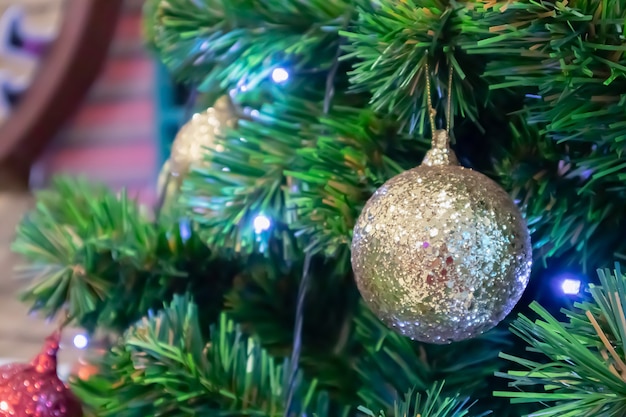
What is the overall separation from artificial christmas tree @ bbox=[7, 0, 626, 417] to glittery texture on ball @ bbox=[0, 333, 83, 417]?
0.08ft

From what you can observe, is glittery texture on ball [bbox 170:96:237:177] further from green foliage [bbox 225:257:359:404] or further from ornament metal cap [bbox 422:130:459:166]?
ornament metal cap [bbox 422:130:459:166]

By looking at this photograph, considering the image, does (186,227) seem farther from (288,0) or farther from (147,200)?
(147,200)

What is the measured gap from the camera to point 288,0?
389 millimetres

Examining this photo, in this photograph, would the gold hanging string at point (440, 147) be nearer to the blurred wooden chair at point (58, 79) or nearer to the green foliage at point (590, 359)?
the green foliage at point (590, 359)

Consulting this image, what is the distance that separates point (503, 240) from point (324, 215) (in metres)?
0.11

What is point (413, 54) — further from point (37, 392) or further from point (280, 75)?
point (37, 392)

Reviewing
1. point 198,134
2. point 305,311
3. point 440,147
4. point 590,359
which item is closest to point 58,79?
point 198,134

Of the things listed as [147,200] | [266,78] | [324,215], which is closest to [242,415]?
[324,215]

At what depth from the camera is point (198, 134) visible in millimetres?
473

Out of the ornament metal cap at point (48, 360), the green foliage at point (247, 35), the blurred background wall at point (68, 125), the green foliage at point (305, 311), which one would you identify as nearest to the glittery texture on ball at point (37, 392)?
the ornament metal cap at point (48, 360)

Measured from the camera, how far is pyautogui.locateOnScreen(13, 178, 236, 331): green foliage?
42 centimetres

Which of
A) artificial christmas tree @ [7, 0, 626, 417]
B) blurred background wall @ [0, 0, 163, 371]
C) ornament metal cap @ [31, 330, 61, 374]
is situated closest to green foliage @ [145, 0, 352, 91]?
artificial christmas tree @ [7, 0, 626, 417]

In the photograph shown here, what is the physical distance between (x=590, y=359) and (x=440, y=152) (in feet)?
0.42

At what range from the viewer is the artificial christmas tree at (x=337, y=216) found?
0.27m
